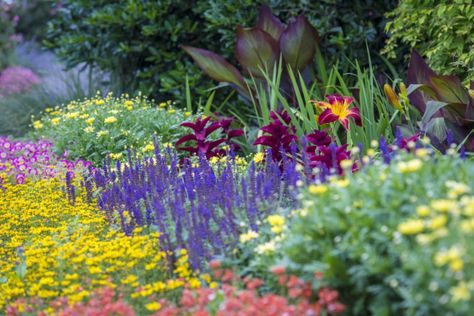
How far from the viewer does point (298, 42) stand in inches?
243

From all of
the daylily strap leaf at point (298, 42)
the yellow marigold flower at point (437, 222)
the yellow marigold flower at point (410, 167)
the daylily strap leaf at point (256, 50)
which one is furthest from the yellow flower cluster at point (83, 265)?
the daylily strap leaf at point (298, 42)

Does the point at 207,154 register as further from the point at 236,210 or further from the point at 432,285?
the point at 432,285

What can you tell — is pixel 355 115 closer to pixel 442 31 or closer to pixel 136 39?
pixel 442 31

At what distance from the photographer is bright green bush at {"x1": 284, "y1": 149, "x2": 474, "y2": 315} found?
228cm

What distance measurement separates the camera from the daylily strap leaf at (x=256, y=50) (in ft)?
20.0

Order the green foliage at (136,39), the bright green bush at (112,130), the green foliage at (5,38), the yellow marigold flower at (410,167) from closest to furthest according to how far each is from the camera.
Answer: the yellow marigold flower at (410,167)
the bright green bush at (112,130)
the green foliage at (136,39)
the green foliage at (5,38)

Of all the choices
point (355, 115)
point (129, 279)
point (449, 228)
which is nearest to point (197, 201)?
point (129, 279)

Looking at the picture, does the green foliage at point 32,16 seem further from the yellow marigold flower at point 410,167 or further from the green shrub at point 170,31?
the yellow marigold flower at point 410,167

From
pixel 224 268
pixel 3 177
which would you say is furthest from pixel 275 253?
pixel 3 177

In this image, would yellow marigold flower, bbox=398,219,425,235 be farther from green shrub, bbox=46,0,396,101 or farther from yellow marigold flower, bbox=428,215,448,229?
green shrub, bbox=46,0,396,101

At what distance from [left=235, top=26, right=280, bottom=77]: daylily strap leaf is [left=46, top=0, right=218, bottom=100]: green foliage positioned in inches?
52.6

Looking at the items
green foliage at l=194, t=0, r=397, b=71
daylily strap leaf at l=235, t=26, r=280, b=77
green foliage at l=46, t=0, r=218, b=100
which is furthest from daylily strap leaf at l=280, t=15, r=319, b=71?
green foliage at l=46, t=0, r=218, b=100

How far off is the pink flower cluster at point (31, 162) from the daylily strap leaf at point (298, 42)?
78.3 inches

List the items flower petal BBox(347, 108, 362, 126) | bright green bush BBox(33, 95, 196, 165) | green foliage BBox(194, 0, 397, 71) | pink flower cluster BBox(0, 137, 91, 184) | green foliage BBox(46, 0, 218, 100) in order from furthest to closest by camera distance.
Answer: green foliage BBox(46, 0, 218, 100), green foliage BBox(194, 0, 397, 71), bright green bush BBox(33, 95, 196, 165), pink flower cluster BBox(0, 137, 91, 184), flower petal BBox(347, 108, 362, 126)
